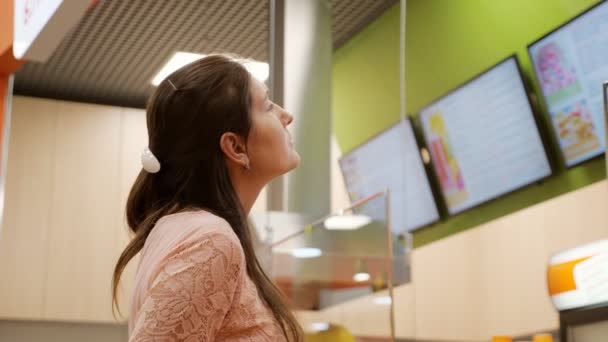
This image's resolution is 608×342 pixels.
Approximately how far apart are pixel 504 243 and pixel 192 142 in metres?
3.03

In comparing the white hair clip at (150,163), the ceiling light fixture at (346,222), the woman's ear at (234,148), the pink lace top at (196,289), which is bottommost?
the pink lace top at (196,289)

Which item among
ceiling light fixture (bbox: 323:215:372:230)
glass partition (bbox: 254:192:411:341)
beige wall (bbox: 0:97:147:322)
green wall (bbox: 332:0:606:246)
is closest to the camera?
glass partition (bbox: 254:192:411:341)

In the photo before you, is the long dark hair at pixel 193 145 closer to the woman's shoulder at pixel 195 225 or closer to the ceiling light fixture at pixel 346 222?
the woman's shoulder at pixel 195 225

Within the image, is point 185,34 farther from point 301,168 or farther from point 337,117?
point 301,168

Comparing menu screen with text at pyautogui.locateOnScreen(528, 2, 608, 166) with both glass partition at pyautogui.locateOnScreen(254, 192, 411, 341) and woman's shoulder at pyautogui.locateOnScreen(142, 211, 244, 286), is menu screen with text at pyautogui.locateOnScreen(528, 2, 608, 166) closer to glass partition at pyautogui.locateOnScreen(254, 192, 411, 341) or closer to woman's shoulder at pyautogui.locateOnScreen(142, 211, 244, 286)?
glass partition at pyautogui.locateOnScreen(254, 192, 411, 341)

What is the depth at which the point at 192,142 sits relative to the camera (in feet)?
3.73

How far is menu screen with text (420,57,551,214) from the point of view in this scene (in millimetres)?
3816

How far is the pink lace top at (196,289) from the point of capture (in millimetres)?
951

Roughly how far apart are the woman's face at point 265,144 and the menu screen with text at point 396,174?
316 centimetres

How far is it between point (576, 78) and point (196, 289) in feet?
8.86

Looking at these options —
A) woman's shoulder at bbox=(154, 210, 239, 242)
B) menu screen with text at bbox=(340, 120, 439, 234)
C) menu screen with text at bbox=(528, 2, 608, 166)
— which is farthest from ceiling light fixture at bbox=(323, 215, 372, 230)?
woman's shoulder at bbox=(154, 210, 239, 242)

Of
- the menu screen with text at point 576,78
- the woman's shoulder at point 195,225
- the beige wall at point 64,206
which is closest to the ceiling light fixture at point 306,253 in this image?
the menu screen with text at point 576,78

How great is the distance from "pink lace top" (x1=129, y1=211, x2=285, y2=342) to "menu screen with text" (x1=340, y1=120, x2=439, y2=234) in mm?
3317

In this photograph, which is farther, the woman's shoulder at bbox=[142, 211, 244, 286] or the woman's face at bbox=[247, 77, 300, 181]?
the woman's face at bbox=[247, 77, 300, 181]
